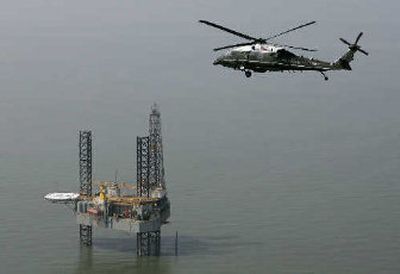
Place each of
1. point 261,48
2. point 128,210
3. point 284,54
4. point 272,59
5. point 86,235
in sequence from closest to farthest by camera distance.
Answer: point 284,54 < point 272,59 < point 261,48 < point 128,210 < point 86,235

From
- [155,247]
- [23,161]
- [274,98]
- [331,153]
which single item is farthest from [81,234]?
[274,98]

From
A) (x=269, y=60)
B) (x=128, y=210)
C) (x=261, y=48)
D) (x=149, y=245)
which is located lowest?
(x=149, y=245)

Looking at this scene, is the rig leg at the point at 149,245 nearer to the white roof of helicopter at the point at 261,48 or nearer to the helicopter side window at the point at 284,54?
the white roof of helicopter at the point at 261,48

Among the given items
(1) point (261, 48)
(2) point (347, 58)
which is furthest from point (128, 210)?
(2) point (347, 58)

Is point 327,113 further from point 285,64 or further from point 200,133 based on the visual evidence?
point 285,64

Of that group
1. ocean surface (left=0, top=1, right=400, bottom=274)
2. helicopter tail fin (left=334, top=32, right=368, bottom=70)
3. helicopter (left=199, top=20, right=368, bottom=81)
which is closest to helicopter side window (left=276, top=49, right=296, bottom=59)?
helicopter (left=199, top=20, right=368, bottom=81)

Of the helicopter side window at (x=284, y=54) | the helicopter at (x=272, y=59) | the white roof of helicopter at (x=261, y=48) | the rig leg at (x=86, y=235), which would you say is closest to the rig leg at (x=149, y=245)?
the rig leg at (x=86, y=235)

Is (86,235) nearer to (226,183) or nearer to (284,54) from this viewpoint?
(226,183)

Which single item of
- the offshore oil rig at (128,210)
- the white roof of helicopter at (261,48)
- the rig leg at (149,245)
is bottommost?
the rig leg at (149,245)
